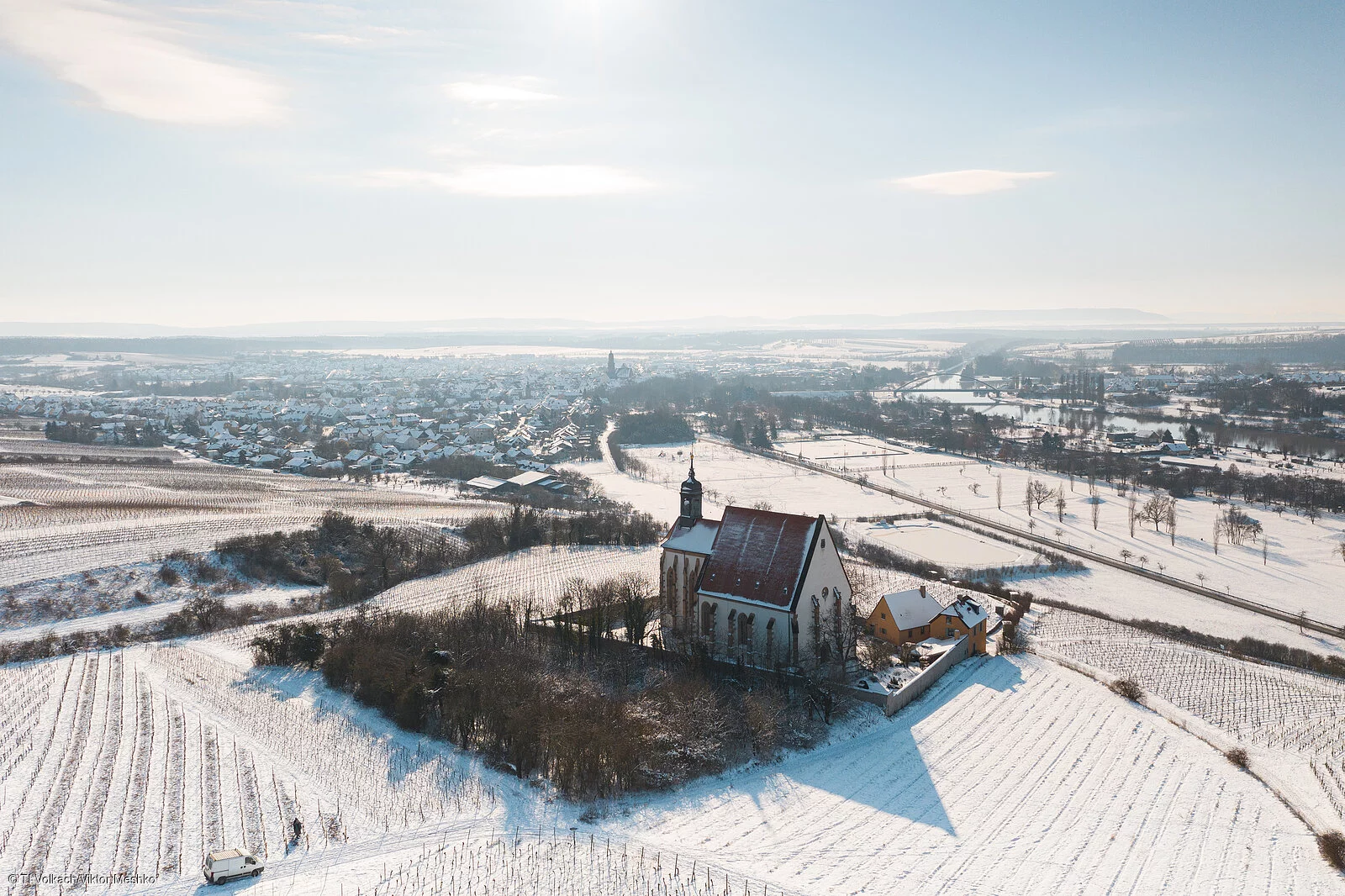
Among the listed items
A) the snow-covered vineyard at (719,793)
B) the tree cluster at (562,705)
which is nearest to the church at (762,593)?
the tree cluster at (562,705)

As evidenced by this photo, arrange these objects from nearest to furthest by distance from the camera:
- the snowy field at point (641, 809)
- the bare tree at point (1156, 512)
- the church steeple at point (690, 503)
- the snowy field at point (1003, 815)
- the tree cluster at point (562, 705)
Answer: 1. the snowy field at point (641, 809)
2. the snowy field at point (1003, 815)
3. the tree cluster at point (562, 705)
4. the church steeple at point (690, 503)
5. the bare tree at point (1156, 512)

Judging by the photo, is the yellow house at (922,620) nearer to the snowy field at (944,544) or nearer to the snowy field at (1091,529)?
the snowy field at (1091,529)

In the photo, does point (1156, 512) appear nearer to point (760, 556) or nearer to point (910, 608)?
point (910, 608)

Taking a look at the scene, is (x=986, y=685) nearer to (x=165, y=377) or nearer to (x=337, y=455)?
(x=337, y=455)

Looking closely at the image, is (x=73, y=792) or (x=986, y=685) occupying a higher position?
(x=73, y=792)

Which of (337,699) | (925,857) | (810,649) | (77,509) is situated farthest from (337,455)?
(925,857)
